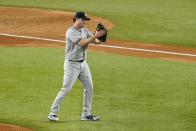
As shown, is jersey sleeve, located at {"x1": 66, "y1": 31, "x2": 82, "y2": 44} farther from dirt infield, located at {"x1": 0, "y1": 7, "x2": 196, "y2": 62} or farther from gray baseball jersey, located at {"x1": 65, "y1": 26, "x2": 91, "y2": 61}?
dirt infield, located at {"x1": 0, "y1": 7, "x2": 196, "y2": 62}

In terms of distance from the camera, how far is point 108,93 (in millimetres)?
14977

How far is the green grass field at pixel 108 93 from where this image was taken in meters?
12.5

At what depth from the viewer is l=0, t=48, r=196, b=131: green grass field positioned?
12.5m

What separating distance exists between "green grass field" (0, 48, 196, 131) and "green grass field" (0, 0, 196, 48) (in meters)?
4.42

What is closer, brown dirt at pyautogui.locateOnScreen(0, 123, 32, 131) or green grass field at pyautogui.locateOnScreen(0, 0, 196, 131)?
brown dirt at pyautogui.locateOnScreen(0, 123, 32, 131)

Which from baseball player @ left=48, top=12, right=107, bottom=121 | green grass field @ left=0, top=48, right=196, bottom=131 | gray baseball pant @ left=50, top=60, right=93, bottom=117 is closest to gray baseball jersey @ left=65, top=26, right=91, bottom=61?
baseball player @ left=48, top=12, right=107, bottom=121

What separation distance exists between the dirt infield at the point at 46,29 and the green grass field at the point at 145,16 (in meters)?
0.89

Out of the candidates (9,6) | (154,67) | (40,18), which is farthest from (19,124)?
(9,6)

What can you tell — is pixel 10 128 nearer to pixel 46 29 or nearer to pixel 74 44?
pixel 74 44

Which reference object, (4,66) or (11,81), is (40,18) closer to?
(4,66)

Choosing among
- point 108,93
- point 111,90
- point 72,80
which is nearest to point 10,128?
point 72,80

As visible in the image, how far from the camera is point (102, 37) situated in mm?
11758

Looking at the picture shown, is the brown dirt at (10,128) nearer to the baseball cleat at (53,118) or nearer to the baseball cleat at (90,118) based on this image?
the baseball cleat at (53,118)

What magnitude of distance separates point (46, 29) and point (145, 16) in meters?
5.00
